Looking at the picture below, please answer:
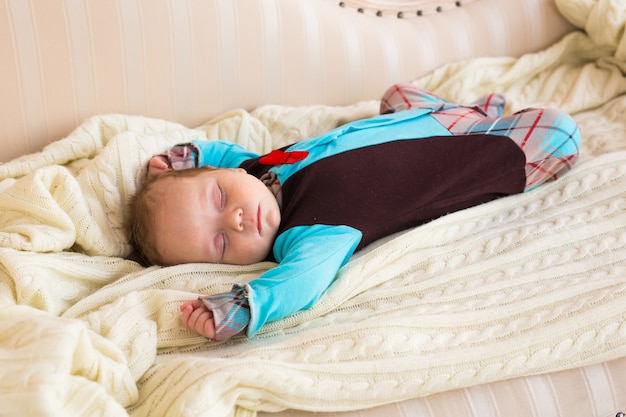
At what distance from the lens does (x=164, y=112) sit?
1.62m

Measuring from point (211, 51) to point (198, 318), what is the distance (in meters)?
0.80

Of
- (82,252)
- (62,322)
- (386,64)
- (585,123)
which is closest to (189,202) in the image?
(82,252)

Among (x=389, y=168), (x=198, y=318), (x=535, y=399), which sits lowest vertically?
(x=535, y=399)

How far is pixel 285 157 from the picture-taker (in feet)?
4.57

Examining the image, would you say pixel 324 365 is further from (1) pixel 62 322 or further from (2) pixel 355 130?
(2) pixel 355 130

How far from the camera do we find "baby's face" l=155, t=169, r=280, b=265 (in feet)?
4.13

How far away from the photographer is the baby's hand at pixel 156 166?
140cm

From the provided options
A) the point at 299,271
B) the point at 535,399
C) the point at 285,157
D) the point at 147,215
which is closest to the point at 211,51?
the point at 285,157

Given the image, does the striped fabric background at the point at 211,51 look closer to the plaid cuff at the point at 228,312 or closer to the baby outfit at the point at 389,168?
the baby outfit at the point at 389,168

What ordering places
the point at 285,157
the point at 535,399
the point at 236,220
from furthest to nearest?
1. the point at 285,157
2. the point at 236,220
3. the point at 535,399

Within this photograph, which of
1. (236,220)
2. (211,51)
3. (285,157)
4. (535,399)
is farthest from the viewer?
(211,51)

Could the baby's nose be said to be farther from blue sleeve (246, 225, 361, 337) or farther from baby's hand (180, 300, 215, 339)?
baby's hand (180, 300, 215, 339)

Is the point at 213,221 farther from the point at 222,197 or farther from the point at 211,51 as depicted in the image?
the point at 211,51

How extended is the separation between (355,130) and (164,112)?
487 millimetres
